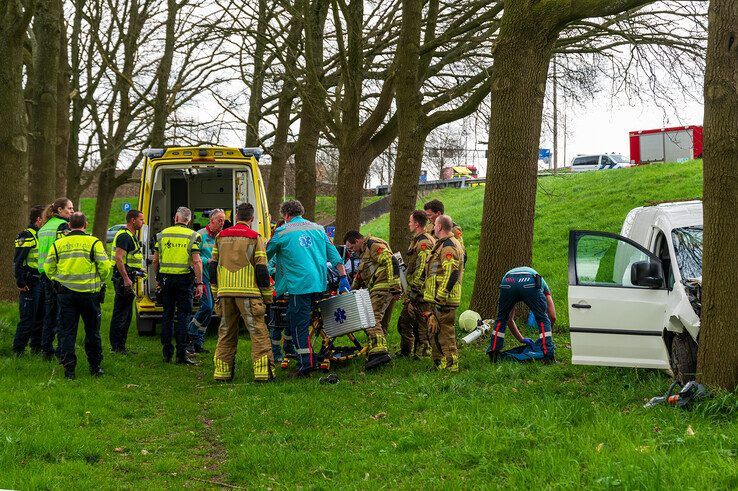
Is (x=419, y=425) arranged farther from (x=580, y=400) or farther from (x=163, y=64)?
(x=163, y=64)

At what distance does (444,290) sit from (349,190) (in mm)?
6738

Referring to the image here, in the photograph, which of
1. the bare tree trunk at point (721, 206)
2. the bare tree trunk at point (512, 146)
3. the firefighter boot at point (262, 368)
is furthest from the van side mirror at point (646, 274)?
the firefighter boot at point (262, 368)

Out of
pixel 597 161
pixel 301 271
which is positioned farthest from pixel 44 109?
Result: pixel 597 161

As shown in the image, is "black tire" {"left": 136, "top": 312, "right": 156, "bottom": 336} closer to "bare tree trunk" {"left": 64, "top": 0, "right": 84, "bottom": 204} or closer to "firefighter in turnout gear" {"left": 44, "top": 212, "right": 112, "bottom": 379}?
"firefighter in turnout gear" {"left": 44, "top": 212, "right": 112, "bottom": 379}

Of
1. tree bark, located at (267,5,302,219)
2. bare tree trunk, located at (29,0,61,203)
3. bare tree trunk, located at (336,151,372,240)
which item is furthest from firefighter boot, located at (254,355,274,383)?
tree bark, located at (267,5,302,219)

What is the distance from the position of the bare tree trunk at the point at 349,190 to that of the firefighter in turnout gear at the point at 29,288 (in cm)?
593

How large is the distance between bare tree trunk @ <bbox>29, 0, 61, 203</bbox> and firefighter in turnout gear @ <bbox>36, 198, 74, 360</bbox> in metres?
5.61

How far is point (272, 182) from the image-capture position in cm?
2167

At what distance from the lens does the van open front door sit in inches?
302

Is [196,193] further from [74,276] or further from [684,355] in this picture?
[684,355]

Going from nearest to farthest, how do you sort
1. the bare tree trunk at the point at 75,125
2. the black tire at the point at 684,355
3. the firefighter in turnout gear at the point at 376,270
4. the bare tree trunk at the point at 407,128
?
the black tire at the point at 684,355 < the firefighter in turnout gear at the point at 376,270 < the bare tree trunk at the point at 407,128 < the bare tree trunk at the point at 75,125

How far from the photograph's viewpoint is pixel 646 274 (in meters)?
7.45

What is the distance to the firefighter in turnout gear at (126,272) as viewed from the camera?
36.2 ft

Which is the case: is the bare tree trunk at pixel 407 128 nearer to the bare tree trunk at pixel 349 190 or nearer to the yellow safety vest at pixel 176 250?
the bare tree trunk at pixel 349 190
